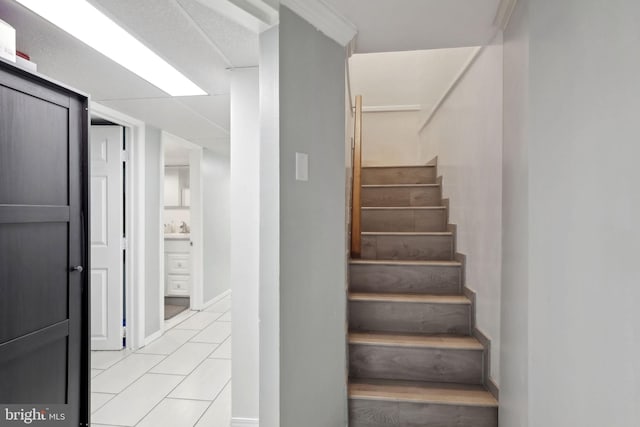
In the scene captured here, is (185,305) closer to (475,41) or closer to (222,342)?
(222,342)

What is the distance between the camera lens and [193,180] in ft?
16.3

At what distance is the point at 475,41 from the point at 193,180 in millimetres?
3993

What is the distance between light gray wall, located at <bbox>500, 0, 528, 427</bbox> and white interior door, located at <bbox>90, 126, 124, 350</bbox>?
11.2 ft

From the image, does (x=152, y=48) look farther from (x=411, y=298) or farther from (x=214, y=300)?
(x=214, y=300)

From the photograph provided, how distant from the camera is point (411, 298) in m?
2.44

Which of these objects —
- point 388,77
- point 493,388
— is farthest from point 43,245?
point 388,77

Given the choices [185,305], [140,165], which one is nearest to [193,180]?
[140,165]

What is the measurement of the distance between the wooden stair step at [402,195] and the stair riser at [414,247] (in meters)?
0.67

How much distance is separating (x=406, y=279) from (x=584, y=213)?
1663 mm

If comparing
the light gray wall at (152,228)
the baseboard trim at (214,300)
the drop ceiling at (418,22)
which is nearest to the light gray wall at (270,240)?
the drop ceiling at (418,22)

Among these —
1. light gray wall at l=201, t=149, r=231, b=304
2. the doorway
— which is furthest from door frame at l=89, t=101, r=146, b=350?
light gray wall at l=201, t=149, r=231, b=304

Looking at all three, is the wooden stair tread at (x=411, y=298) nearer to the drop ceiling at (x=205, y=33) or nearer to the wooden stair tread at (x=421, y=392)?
the wooden stair tread at (x=421, y=392)

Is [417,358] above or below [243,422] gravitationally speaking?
above

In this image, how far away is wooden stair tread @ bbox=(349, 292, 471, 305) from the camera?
2.37 metres
